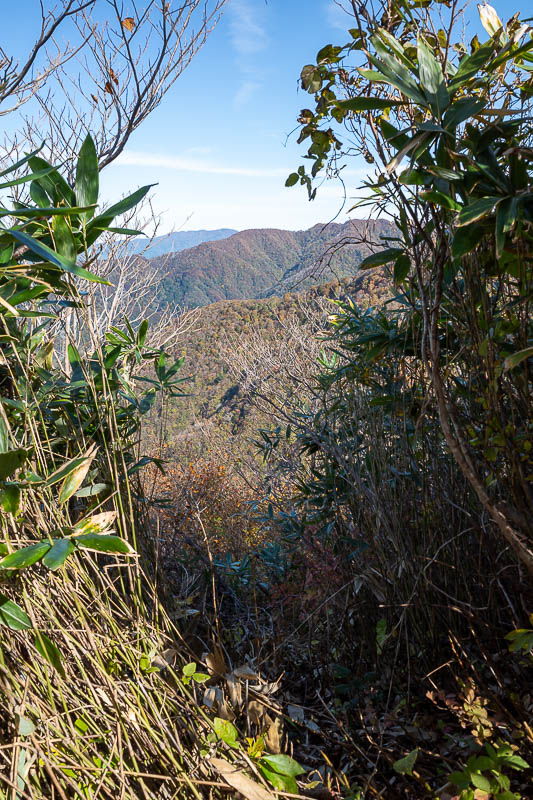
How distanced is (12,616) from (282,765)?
56 cm

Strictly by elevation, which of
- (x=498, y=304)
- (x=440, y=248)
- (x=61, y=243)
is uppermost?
(x=61, y=243)

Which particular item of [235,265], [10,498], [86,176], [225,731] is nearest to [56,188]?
[86,176]

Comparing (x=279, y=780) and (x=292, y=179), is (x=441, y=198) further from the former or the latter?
(x=279, y=780)

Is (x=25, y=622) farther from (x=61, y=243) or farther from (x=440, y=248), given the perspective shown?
(x=440, y=248)

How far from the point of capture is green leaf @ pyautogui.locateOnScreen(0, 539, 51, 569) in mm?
747

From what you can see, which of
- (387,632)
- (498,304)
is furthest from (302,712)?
(498,304)

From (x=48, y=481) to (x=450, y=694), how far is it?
107 cm

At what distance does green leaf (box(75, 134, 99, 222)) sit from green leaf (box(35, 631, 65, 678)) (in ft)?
2.48

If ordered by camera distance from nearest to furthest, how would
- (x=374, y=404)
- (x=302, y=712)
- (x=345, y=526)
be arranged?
1. (x=302, y=712)
2. (x=374, y=404)
3. (x=345, y=526)

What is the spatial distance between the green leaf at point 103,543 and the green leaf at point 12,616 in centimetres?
15

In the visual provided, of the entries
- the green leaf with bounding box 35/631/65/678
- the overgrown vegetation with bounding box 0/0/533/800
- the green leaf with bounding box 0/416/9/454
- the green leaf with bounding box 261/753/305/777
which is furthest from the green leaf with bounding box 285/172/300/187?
the green leaf with bounding box 261/753/305/777

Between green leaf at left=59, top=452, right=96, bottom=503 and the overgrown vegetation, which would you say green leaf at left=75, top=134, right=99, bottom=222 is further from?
green leaf at left=59, top=452, right=96, bottom=503

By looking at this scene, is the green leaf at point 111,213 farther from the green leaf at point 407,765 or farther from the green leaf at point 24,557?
the green leaf at point 407,765

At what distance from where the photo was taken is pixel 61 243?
0.93m
